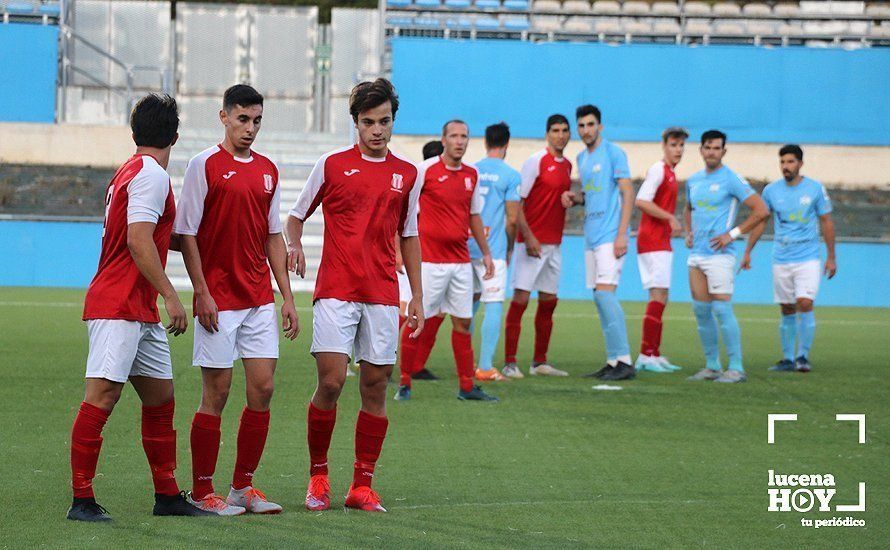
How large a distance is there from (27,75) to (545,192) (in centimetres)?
1839

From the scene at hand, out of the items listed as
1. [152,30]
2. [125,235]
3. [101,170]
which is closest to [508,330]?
[125,235]

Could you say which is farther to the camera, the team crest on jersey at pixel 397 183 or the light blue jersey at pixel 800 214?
the light blue jersey at pixel 800 214

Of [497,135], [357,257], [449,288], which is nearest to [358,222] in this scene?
[357,257]

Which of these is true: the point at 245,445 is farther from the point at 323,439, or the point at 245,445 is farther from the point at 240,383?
the point at 240,383

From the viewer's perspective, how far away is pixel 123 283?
15.5ft

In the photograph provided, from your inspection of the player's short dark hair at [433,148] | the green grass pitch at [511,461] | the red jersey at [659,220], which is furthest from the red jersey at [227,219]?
the red jersey at [659,220]

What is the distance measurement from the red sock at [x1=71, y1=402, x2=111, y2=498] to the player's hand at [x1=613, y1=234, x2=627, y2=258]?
19.5ft

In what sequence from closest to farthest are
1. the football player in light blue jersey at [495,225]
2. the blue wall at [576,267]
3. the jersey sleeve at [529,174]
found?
the football player in light blue jersey at [495,225], the jersey sleeve at [529,174], the blue wall at [576,267]

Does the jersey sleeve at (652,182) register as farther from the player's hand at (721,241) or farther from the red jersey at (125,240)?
the red jersey at (125,240)

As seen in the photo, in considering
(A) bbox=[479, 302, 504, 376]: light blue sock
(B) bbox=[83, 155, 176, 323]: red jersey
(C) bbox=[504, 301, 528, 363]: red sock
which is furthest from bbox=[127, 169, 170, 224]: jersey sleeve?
(C) bbox=[504, 301, 528, 363]: red sock

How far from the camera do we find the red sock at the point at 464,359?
862 centimetres

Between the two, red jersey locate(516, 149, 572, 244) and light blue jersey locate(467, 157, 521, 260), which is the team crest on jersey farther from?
red jersey locate(516, 149, 572, 244)

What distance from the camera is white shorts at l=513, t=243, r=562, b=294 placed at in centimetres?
1031

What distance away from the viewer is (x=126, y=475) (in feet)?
19.0
